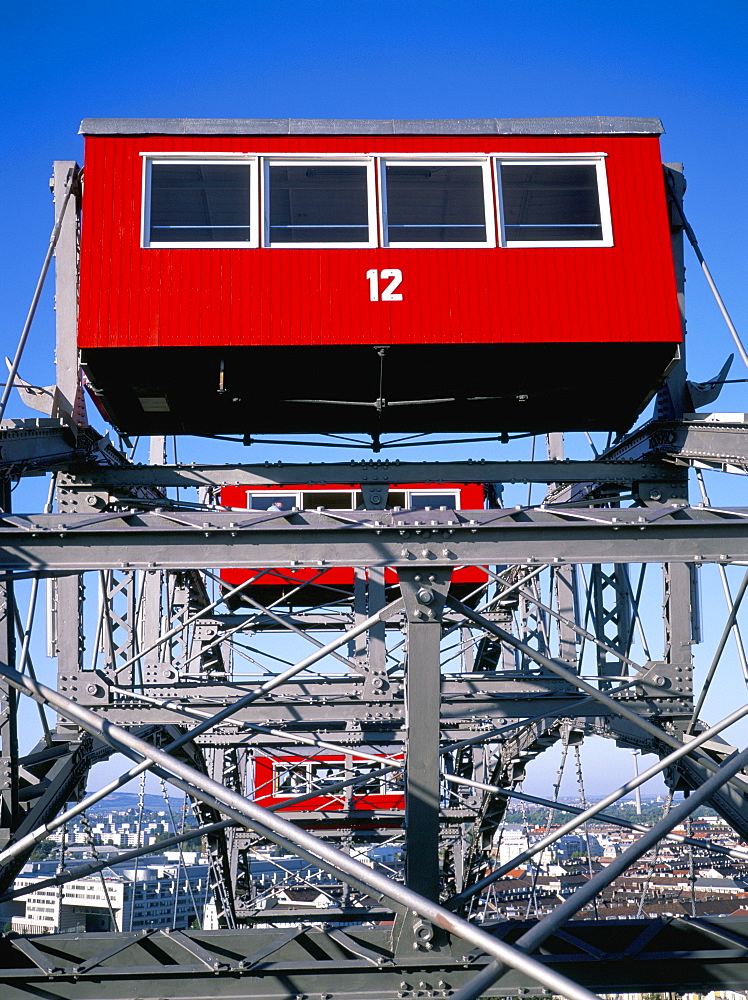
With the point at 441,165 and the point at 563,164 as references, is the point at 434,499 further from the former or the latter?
the point at 441,165

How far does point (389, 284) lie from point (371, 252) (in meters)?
0.43

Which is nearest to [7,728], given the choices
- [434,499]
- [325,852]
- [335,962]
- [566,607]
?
[335,962]

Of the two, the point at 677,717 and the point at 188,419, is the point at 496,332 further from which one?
the point at 677,717

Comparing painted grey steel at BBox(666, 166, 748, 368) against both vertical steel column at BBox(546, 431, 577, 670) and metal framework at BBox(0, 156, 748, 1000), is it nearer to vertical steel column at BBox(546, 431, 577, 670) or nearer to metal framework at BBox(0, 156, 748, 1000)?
metal framework at BBox(0, 156, 748, 1000)

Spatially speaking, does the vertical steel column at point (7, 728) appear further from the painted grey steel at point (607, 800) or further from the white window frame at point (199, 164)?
the painted grey steel at point (607, 800)

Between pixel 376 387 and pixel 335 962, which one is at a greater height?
pixel 376 387

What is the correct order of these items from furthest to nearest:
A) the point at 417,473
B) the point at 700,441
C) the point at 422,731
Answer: the point at 417,473
the point at 700,441
the point at 422,731

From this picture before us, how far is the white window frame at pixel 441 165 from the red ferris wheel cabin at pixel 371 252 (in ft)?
0.06

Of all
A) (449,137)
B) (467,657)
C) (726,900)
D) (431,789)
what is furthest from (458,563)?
(726,900)

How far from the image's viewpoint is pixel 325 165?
1212 centimetres

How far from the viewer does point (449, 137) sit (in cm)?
1228

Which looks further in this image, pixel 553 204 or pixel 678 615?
pixel 678 615

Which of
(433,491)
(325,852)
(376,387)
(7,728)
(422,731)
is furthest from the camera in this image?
(433,491)

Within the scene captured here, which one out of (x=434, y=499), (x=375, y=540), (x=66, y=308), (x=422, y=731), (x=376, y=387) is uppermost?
(x=434, y=499)
